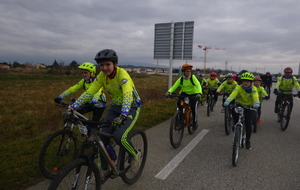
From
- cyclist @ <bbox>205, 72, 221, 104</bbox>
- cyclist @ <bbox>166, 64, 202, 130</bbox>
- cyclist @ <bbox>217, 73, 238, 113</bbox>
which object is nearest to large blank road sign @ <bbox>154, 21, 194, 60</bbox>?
cyclist @ <bbox>205, 72, 221, 104</bbox>

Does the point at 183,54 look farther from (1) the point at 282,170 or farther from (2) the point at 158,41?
(1) the point at 282,170

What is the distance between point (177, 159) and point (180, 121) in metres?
1.25

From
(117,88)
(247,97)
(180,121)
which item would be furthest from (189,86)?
(117,88)

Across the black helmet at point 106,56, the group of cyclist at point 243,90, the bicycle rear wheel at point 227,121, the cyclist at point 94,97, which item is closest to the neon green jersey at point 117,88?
the black helmet at point 106,56

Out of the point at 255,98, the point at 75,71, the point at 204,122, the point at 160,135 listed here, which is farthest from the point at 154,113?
the point at 75,71

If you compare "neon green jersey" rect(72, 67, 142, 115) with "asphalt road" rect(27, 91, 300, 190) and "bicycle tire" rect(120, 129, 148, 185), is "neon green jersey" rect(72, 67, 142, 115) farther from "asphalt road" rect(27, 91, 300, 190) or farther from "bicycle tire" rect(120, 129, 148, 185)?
"asphalt road" rect(27, 91, 300, 190)

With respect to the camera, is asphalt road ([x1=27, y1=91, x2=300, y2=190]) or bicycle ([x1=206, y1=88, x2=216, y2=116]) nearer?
asphalt road ([x1=27, y1=91, x2=300, y2=190])

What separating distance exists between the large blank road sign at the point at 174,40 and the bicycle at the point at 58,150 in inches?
463

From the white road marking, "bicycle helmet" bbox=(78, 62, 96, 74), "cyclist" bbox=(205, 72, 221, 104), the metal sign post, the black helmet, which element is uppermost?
the metal sign post

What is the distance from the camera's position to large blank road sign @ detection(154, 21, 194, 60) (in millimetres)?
14617

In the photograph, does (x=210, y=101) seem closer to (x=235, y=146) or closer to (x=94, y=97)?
(x=235, y=146)

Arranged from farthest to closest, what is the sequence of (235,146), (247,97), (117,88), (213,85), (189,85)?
1. (213,85)
2. (189,85)
3. (247,97)
4. (235,146)
5. (117,88)

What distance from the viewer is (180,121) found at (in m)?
5.73

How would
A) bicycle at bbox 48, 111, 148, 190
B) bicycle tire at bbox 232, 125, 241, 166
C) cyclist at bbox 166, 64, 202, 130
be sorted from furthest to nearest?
cyclist at bbox 166, 64, 202, 130, bicycle tire at bbox 232, 125, 241, 166, bicycle at bbox 48, 111, 148, 190
